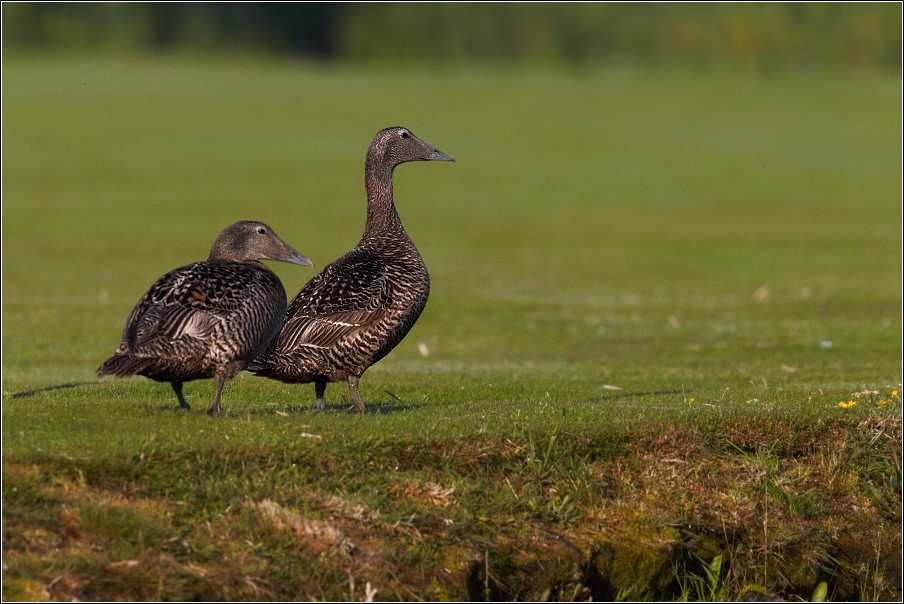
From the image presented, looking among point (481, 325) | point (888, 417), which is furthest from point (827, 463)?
point (481, 325)

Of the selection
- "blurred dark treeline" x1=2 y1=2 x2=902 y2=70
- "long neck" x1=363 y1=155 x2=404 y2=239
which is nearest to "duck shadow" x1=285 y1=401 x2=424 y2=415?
"long neck" x1=363 y1=155 x2=404 y2=239

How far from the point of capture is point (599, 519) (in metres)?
9.70

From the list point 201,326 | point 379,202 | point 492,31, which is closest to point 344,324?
point 201,326

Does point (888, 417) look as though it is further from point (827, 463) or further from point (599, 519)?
point (599, 519)

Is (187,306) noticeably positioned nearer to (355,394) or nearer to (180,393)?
(180,393)

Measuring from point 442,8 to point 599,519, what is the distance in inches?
2727

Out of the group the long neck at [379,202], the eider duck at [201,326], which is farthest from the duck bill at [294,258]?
the long neck at [379,202]

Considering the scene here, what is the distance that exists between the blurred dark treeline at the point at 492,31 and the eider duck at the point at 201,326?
62.4 m

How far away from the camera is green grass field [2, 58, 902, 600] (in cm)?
872

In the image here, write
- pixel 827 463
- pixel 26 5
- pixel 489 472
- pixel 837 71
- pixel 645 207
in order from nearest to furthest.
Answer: pixel 489 472
pixel 827 463
pixel 645 207
pixel 837 71
pixel 26 5

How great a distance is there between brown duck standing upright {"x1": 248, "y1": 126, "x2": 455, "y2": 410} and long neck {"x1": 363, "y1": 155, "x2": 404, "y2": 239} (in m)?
0.51

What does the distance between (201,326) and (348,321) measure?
142cm

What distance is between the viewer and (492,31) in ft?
251

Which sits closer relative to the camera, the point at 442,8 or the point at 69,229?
the point at 69,229
